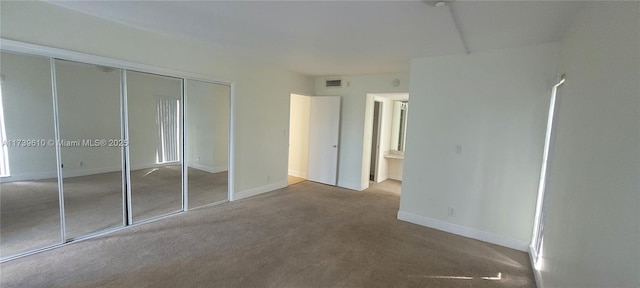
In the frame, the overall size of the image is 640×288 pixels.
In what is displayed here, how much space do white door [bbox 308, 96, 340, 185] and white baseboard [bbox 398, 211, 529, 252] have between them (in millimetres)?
2202

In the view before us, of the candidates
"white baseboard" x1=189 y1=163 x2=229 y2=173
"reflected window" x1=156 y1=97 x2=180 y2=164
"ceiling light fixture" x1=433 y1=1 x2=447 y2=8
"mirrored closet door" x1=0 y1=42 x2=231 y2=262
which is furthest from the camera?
"white baseboard" x1=189 y1=163 x2=229 y2=173

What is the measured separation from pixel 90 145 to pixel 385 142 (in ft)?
18.2

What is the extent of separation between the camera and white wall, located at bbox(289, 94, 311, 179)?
6488mm

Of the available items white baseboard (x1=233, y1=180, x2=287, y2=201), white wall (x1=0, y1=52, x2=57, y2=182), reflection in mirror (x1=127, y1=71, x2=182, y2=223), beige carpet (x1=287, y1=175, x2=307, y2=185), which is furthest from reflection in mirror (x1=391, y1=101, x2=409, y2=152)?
white wall (x1=0, y1=52, x2=57, y2=182)

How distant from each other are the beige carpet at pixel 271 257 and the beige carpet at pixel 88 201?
0.30 metres

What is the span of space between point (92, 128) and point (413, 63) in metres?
4.34

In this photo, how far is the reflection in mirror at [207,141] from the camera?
157 inches

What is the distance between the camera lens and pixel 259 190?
16.4 ft

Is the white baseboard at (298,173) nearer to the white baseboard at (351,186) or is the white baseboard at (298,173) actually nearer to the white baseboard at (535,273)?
the white baseboard at (351,186)

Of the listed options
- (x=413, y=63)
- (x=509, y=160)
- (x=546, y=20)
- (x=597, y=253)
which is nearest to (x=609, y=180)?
(x=597, y=253)

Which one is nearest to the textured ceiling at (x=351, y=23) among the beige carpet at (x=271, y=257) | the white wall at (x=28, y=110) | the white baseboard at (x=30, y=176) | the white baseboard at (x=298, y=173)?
the white wall at (x=28, y=110)

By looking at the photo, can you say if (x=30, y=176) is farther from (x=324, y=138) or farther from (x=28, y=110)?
(x=324, y=138)

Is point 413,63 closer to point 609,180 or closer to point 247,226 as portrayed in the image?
point 609,180

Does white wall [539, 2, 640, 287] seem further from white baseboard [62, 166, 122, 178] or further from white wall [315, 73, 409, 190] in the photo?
white baseboard [62, 166, 122, 178]
